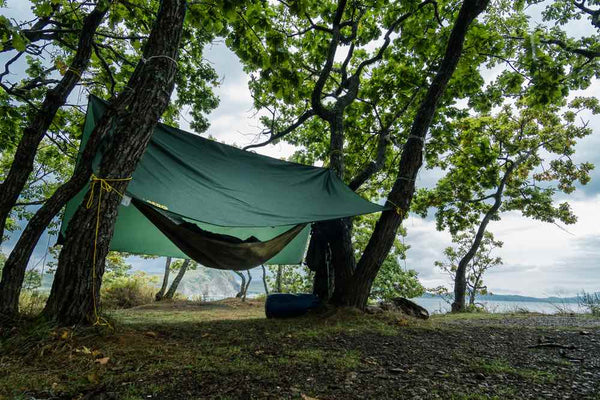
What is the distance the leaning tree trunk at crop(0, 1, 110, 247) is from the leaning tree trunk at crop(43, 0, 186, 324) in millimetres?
371

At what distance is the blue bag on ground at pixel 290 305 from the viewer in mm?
2949

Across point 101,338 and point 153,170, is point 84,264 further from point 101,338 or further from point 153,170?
point 153,170

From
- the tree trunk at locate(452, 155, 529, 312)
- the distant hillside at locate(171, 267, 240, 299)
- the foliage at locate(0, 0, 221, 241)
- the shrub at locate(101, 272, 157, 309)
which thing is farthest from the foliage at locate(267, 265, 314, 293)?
the foliage at locate(0, 0, 221, 241)

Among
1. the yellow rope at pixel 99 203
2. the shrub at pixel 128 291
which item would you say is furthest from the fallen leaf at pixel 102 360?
the shrub at pixel 128 291

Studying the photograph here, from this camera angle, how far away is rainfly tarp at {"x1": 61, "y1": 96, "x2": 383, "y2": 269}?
2.20 metres

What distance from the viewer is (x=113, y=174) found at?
170 centimetres

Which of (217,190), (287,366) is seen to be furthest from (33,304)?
(287,366)

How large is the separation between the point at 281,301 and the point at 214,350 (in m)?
1.47

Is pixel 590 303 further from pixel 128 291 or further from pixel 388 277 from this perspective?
pixel 128 291

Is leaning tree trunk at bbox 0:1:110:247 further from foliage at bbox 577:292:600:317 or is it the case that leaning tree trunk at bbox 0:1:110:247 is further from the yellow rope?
foliage at bbox 577:292:600:317

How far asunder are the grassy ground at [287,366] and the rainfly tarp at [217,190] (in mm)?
867

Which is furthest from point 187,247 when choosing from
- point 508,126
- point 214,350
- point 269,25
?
point 508,126

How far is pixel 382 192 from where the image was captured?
712cm

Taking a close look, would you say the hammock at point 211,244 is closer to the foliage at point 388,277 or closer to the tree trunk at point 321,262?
the tree trunk at point 321,262
